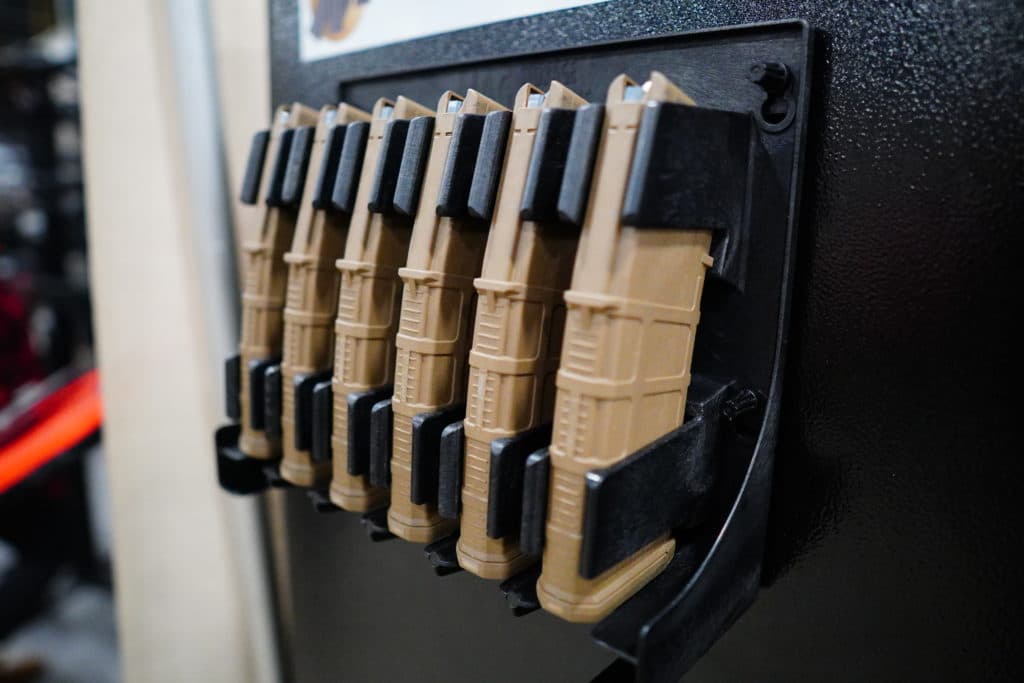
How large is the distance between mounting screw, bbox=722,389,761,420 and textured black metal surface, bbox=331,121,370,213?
298mm

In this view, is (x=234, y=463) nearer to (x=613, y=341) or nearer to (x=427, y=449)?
(x=427, y=449)

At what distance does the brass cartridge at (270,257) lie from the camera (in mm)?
562

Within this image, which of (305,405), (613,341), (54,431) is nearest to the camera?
(613,341)

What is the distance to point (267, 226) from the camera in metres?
0.58

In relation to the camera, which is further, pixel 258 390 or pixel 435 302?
pixel 258 390

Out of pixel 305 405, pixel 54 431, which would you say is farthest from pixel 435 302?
pixel 54 431

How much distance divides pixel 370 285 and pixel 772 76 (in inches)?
11.3

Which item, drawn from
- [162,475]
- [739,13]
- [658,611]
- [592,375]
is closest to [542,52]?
[739,13]

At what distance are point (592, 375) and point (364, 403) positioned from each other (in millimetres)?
205

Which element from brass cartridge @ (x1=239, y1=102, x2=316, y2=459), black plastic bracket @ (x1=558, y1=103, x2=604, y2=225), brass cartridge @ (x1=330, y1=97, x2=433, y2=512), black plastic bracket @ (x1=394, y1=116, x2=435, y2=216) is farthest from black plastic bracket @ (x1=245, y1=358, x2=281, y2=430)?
black plastic bracket @ (x1=558, y1=103, x2=604, y2=225)

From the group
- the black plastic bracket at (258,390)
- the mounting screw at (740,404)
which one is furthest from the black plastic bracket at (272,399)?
the mounting screw at (740,404)

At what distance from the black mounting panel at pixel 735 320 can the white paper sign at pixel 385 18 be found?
0.11 m

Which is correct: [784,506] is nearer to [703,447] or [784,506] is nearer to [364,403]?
[703,447]

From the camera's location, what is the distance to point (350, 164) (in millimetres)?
490
